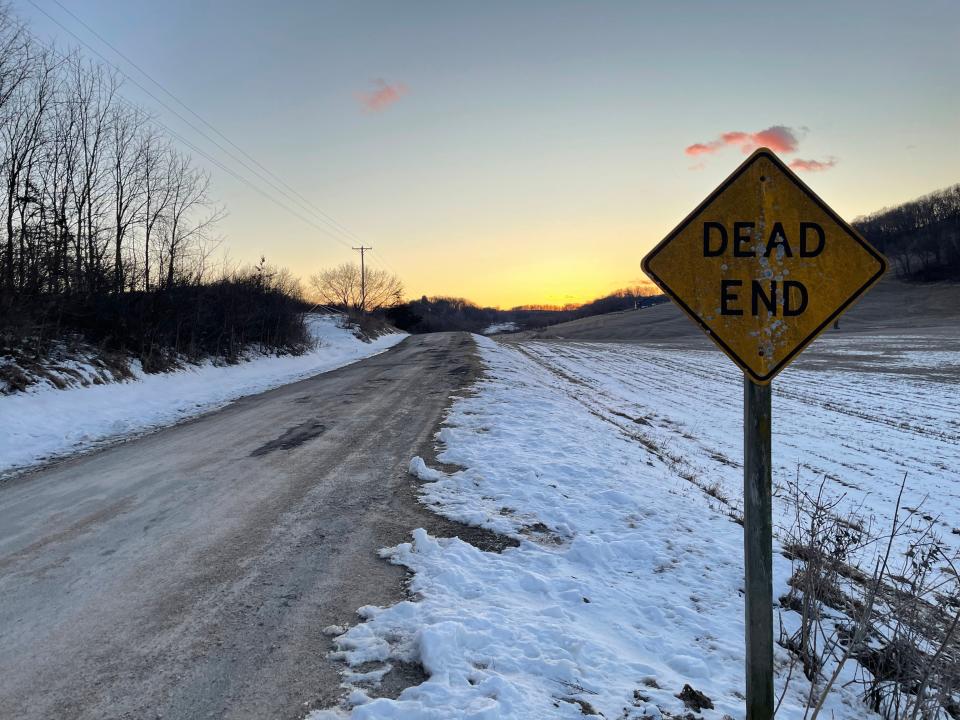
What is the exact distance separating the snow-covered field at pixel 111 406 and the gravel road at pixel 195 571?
1333 millimetres

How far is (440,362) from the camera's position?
2089 cm

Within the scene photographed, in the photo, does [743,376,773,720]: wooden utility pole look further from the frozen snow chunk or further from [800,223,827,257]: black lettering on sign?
the frozen snow chunk

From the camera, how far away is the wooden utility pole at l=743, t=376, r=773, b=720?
7.25ft

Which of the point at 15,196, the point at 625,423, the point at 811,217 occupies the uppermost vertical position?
the point at 15,196

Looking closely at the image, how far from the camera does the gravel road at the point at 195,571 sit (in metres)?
2.82

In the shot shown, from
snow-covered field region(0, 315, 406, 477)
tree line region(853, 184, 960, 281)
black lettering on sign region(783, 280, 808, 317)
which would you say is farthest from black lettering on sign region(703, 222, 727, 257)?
tree line region(853, 184, 960, 281)

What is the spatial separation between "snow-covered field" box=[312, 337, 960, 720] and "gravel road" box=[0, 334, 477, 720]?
309 millimetres

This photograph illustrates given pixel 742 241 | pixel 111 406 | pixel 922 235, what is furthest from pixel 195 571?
pixel 922 235

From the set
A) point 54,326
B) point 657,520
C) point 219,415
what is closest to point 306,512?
point 657,520

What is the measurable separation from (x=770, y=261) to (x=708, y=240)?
260 millimetres

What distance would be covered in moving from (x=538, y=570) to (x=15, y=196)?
51.9 ft

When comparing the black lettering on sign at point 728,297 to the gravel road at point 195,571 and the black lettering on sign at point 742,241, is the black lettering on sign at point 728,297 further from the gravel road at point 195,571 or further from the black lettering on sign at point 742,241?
the gravel road at point 195,571

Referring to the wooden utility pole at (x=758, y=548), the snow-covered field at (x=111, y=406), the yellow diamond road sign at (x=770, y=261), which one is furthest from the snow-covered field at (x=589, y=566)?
the snow-covered field at (x=111, y=406)

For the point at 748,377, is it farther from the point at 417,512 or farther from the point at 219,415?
the point at 219,415
